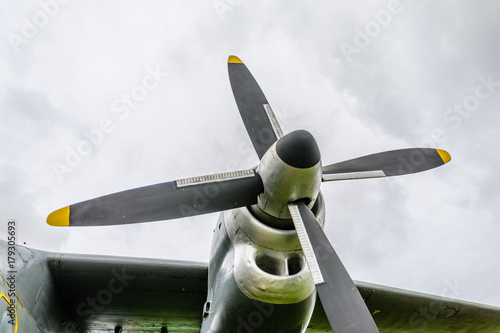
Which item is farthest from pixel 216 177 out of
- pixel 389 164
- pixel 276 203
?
pixel 389 164

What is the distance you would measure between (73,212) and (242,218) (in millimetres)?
1932

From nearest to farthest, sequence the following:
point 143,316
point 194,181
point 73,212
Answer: point 73,212 < point 194,181 < point 143,316

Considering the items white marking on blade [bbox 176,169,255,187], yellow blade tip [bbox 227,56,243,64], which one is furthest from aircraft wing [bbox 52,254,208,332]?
yellow blade tip [bbox 227,56,243,64]

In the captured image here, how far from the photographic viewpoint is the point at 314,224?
4.42m

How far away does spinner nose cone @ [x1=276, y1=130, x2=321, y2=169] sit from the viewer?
13.9 feet

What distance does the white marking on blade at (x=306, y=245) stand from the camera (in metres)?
3.94

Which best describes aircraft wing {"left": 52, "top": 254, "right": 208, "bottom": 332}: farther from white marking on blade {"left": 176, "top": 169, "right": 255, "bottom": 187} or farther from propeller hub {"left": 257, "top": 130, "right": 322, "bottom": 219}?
propeller hub {"left": 257, "top": 130, "right": 322, "bottom": 219}

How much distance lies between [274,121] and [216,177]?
1.40 metres

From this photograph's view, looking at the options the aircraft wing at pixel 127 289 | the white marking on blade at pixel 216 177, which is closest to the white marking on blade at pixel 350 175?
the white marking on blade at pixel 216 177

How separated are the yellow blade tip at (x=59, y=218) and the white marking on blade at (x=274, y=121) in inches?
110

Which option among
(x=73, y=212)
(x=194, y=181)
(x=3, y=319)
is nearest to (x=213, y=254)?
(x=194, y=181)

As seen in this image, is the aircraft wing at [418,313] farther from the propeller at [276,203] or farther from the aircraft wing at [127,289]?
the propeller at [276,203]

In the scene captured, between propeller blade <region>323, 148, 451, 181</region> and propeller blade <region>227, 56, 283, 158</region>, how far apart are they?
873 millimetres

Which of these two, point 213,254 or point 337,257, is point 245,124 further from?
point 337,257
